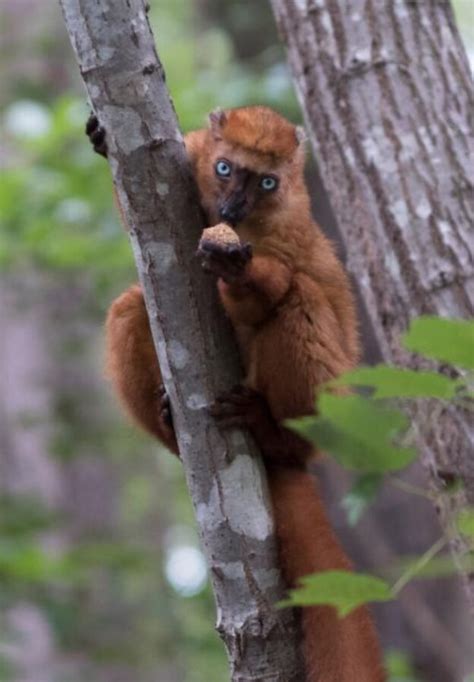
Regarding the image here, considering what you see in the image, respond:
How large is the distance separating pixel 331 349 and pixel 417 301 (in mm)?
425

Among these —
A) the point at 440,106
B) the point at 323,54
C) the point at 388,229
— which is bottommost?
the point at 388,229

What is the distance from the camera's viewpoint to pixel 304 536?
365cm

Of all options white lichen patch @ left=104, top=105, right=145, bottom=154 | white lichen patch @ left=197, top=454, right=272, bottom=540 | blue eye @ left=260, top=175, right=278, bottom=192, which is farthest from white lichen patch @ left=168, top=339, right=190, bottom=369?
blue eye @ left=260, top=175, right=278, bottom=192

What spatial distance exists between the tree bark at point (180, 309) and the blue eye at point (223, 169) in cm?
85

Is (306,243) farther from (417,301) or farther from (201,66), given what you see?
(201,66)

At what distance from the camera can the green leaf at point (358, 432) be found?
1.96 meters

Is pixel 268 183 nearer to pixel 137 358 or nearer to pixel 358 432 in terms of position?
pixel 137 358

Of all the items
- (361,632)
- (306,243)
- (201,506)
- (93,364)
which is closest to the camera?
(201,506)

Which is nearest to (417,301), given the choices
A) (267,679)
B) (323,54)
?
(323,54)

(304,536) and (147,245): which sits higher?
(147,245)

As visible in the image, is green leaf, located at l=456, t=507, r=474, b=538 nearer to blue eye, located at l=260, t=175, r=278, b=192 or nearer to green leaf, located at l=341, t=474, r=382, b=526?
green leaf, located at l=341, t=474, r=382, b=526

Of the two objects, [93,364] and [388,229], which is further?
[93,364]

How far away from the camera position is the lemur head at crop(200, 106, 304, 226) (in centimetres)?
425

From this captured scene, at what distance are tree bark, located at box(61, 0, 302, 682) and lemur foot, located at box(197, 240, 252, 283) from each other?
0.14 ft
